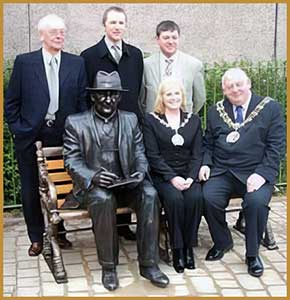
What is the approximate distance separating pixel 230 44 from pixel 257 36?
42cm

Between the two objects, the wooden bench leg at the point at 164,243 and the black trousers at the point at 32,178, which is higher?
the black trousers at the point at 32,178

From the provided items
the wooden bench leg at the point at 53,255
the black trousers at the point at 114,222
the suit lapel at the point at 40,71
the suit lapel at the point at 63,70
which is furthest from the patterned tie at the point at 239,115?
the wooden bench leg at the point at 53,255

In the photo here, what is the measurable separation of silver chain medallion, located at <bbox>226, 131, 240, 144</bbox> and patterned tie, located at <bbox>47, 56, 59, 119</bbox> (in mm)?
1497

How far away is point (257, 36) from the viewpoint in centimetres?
937

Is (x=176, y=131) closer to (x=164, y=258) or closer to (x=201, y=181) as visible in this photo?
(x=201, y=181)

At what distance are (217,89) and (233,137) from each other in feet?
6.72

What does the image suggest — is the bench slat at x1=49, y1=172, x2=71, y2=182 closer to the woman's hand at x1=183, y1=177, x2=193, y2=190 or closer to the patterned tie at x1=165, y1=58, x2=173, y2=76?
the woman's hand at x1=183, y1=177, x2=193, y2=190

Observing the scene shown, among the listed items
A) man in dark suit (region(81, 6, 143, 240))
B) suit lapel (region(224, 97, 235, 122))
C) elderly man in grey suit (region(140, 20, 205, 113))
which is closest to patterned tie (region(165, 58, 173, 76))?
elderly man in grey suit (region(140, 20, 205, 113))

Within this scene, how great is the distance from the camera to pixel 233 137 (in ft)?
18.8

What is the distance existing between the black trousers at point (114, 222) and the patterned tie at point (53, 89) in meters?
0.88

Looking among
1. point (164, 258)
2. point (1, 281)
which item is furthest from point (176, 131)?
point (1, 281)

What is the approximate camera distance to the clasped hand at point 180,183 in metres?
5.52

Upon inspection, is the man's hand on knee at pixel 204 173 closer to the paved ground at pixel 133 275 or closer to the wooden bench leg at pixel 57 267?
the paved ground at pixel 133 275

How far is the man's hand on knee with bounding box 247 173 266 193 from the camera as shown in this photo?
5566 mm
